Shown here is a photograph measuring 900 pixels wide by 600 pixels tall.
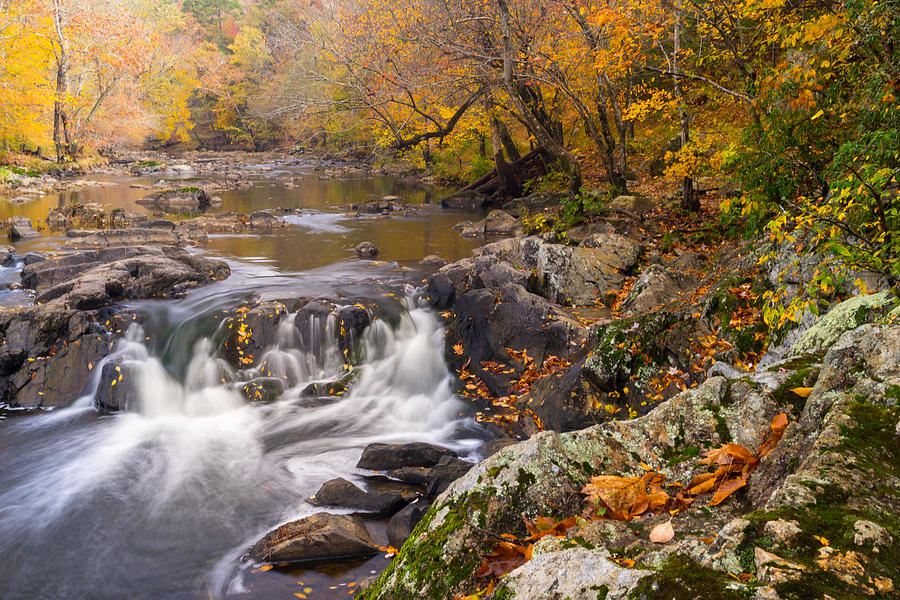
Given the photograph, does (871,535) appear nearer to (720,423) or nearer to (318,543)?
(720,423)

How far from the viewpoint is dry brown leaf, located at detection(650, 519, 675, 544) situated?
2.02 m

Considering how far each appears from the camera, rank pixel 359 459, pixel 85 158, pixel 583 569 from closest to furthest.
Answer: pixel 583 569 → pixel 359 459 → pixel 85 158

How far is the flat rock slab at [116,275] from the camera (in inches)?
Answer: 439

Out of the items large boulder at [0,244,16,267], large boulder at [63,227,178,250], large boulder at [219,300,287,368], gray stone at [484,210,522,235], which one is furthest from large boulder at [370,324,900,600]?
large boulder at [63,227,178,250]

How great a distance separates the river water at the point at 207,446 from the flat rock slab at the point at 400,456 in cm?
22

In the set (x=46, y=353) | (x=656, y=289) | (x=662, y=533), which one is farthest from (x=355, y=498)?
(x=46, y=353)

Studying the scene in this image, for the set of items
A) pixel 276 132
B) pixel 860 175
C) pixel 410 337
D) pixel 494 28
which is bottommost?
pixel 410 337

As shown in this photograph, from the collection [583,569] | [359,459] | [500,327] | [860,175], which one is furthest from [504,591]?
[500,327]

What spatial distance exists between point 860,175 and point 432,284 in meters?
8.64

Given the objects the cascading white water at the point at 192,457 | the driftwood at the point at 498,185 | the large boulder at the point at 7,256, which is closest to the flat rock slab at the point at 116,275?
the cascading white water at the point at 192,457

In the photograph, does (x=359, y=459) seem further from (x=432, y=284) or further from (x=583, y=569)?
(x=583, y=569)

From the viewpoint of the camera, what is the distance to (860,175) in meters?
4.14

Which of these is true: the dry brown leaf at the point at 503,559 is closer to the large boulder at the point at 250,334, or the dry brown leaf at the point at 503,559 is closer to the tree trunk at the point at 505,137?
the large boulder at the point at 250,334

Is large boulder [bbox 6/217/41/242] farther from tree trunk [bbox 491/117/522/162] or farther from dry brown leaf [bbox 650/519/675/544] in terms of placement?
dry brown leaf [bbox 650/519/675/544]
